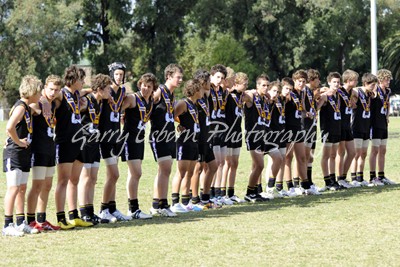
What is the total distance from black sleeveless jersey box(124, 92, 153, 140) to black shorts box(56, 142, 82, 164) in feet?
3.31

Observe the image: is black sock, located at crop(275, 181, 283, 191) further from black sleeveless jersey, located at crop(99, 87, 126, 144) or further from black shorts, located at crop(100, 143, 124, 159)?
black sleeveless jersey, located at crop(99, 87, 126, 144)

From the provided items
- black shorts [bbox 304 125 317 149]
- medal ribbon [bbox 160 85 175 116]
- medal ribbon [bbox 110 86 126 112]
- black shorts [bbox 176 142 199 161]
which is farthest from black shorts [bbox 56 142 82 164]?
black shorts [bbox 304 125 317 149]

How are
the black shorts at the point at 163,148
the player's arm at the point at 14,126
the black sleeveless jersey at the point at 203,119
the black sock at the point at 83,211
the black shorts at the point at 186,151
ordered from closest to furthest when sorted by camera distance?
the player's arm at the point at 14,126, the black sock at the point at 83,211, the black shorts at the point at 163,148, the black shorts at the point at 186,151, the black sleeveless jersey at the point at 203,119

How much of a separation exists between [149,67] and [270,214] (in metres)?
48.0

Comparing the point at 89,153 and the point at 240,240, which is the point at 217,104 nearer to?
the point at 89,153

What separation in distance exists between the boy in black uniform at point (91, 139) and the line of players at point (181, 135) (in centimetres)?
1

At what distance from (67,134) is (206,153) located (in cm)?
272

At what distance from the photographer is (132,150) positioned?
11.2 metres

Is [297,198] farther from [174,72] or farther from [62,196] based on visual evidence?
[62,196]

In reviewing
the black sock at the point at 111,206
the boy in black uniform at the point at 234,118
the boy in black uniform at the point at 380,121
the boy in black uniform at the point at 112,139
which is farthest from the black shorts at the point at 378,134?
the black sock at the point at 111,206

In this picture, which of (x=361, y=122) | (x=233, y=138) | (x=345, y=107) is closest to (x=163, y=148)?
(x=233, y=138)

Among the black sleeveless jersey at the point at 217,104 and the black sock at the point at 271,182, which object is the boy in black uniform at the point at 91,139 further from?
the black sock at the point at 271,182

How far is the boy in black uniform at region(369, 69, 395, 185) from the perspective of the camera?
630 inches

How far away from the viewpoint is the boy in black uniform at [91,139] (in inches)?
424
